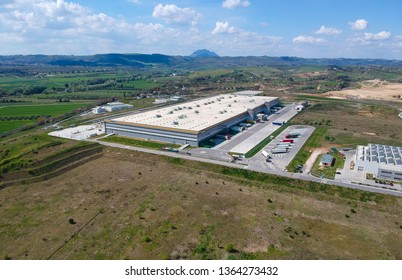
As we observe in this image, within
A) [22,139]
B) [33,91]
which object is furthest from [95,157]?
[33,91]

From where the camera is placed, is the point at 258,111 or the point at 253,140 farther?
the point at 258,111

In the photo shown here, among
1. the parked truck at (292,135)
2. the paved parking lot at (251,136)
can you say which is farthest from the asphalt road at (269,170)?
the parked truck at (292,135)

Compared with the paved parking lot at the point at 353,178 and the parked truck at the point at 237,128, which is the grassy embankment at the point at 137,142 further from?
the paved parking lot at the point at 353,178

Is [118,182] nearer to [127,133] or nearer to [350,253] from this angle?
[127,133]

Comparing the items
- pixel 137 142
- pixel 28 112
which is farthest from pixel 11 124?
pixel 137 142

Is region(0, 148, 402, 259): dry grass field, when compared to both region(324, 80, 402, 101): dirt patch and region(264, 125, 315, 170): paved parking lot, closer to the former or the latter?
region(264, 125, 315, 170): paved parking lot

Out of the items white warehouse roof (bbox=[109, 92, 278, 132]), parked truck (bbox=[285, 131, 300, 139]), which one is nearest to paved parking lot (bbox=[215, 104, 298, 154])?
parked truck (bbox=[285, 131, 300, 139])

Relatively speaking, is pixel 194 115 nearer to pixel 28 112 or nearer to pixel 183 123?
pixel 183 123
